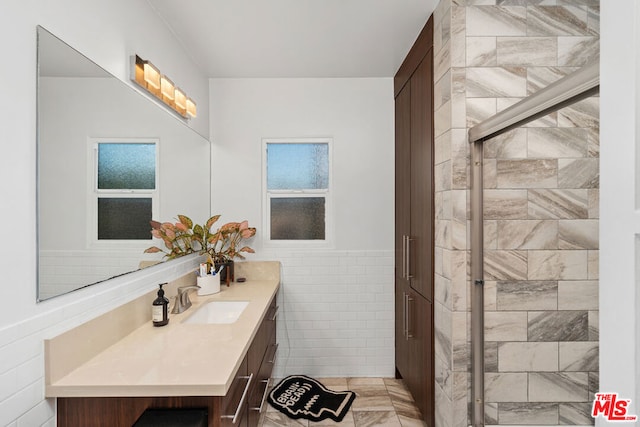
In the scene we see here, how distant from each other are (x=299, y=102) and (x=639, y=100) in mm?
2804

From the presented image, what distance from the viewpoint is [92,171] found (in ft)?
4.98

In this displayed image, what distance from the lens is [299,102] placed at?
10.6 feet

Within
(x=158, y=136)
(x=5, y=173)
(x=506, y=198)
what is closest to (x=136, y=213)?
(x=158, y=136)

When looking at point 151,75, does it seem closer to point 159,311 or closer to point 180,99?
point 180,99

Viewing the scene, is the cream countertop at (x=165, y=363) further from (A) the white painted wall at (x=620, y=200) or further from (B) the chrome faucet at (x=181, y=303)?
(A) the white painted wall at (x=620, y=200)

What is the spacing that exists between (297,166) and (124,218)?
1735mm

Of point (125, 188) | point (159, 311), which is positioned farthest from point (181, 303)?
point (125, 188)

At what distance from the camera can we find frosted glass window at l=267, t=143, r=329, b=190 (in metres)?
3.26

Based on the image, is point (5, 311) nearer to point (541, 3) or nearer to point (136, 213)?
point (136, 213)

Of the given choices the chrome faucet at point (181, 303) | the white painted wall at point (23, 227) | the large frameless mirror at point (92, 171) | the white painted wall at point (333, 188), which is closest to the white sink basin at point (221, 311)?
the chrome faucet at point (181, 303)

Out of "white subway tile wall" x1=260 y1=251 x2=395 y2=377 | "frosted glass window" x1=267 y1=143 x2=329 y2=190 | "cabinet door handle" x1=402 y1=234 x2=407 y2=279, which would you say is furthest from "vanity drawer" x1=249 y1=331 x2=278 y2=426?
"frosted glass window" x1=267 y1=143 x2=329 y2=190

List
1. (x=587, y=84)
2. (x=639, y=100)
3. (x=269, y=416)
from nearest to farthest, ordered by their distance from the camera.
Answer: (x=639, y=100) → (x=587, y=84) → (x=269, y=416)

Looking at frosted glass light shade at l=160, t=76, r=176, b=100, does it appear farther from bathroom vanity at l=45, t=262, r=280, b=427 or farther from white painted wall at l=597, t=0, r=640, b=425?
white painted wall at l=597, t=0, r=640, b=425

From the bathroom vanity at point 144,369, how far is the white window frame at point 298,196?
4.39 feet
